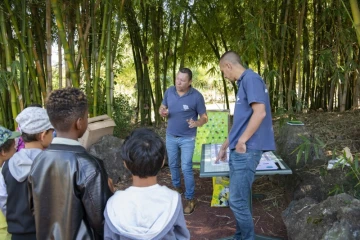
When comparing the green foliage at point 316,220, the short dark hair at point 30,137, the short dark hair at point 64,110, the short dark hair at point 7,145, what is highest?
the short dark hair at point 64,110

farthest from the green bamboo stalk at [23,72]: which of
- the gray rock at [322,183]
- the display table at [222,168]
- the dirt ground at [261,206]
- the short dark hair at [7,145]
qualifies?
the gray rock at [322,183]

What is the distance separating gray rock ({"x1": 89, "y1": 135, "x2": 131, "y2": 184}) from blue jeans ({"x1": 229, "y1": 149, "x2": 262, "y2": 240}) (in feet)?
7.12

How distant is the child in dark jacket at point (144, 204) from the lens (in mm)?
1275

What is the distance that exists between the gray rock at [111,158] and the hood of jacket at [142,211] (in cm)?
291

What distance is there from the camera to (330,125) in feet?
16.7

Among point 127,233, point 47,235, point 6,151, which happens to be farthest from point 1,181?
point 127,233

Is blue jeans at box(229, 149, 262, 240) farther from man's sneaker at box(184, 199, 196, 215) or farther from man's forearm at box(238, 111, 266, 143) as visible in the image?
man's sneaker at box(184, 199, 196, 215)

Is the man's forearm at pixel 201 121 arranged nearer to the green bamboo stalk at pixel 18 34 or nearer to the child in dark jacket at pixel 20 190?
the child in dark jacket at pixel 20 190

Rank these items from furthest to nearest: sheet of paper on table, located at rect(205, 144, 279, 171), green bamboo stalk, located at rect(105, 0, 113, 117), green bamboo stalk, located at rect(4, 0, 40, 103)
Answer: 1. green bamboo stalk, located at rect(105, 0, 113, 117)
2. green bamboo stalk, located at rect(4, 0, 40, 103)
3. sheet of paper on table, located at rect(205, 144, 279, 171)

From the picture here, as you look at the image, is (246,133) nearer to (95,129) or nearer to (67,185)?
(67,185)

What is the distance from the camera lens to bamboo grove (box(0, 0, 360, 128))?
4.18 metres

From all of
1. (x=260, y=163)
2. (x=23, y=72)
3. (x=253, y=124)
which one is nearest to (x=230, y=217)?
(x=260, y=163)

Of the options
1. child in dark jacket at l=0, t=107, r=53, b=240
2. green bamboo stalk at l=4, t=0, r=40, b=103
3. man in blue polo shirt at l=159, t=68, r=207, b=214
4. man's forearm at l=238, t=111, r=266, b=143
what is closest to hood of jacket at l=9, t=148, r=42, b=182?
child in dark jacket at l=0, t=107, r=53, b=240

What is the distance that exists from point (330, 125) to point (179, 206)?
4.29 meters
